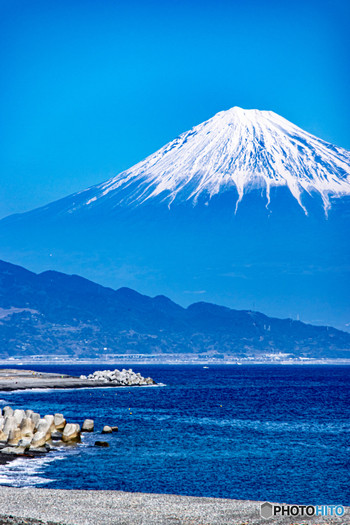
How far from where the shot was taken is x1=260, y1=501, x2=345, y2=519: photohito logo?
24859 mm

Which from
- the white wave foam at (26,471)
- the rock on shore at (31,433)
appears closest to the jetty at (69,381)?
the rock on shore at (31,433)

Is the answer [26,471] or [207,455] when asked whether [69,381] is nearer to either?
[207,455]

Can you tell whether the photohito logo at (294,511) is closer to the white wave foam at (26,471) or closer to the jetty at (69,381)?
the white wave foam at (26,471)

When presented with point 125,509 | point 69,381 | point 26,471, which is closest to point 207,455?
point 26,471

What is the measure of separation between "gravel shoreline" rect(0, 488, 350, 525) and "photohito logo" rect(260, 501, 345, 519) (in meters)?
0.27

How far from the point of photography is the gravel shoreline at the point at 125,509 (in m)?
23.6

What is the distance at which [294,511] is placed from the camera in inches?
1001

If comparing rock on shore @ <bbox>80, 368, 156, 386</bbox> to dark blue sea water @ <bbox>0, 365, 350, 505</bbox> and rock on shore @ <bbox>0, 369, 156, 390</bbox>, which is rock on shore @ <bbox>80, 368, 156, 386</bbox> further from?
dark blue sea water @ <bbox>0, 365, 350, 505</bbox>

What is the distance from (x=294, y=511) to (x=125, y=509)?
17.9ft

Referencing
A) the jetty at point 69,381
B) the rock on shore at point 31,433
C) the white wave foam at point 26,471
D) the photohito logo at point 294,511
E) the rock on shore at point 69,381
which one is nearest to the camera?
the photohito logo at point 294,511

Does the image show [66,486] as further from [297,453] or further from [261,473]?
[297,453]

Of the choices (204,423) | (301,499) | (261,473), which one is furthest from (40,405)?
(301,499)

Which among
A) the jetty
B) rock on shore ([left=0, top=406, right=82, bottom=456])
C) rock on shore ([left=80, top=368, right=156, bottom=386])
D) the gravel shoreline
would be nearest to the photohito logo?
the gravel shoreline

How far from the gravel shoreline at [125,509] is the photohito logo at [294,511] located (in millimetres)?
268
